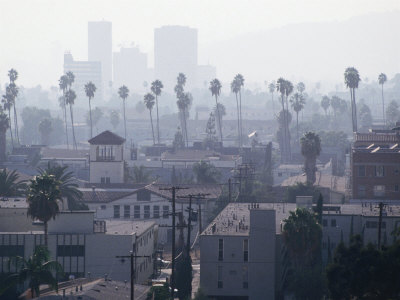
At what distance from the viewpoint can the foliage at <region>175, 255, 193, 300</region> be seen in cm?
7338

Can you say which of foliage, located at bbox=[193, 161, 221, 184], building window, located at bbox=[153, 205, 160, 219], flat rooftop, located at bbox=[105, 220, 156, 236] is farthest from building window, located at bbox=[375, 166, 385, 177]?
flat rooftop, located at bbox=[105, 220, 156, 236]

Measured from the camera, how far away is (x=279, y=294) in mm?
76625

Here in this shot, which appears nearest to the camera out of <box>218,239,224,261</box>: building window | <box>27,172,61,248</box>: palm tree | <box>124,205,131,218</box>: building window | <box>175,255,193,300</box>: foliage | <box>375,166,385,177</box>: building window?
<box>175,255,193,300</box>: foliage

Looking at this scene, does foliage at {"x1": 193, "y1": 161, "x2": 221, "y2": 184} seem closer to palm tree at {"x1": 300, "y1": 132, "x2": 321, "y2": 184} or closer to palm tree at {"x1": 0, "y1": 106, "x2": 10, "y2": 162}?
palm tree at {"x1": 300, "y1": 132, "x2": 321, "y2": 184}

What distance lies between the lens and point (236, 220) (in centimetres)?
8606

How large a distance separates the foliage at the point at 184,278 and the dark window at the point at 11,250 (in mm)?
11040

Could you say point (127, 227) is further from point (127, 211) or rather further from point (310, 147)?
point (310, 147)

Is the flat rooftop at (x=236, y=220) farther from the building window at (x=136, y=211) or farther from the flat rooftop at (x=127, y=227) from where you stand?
the building window at (x=136, y=211)

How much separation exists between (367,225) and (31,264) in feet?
104

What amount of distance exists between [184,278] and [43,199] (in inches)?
419

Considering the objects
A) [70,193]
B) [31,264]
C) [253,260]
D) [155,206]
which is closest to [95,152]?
[155,206]

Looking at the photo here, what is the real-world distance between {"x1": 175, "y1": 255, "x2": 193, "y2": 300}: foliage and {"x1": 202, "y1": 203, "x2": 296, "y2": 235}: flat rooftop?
526 centimetres

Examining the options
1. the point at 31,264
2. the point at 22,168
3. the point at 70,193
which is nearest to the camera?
the point at 31,264

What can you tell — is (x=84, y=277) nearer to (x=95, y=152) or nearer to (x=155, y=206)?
(x=155, y=206)
